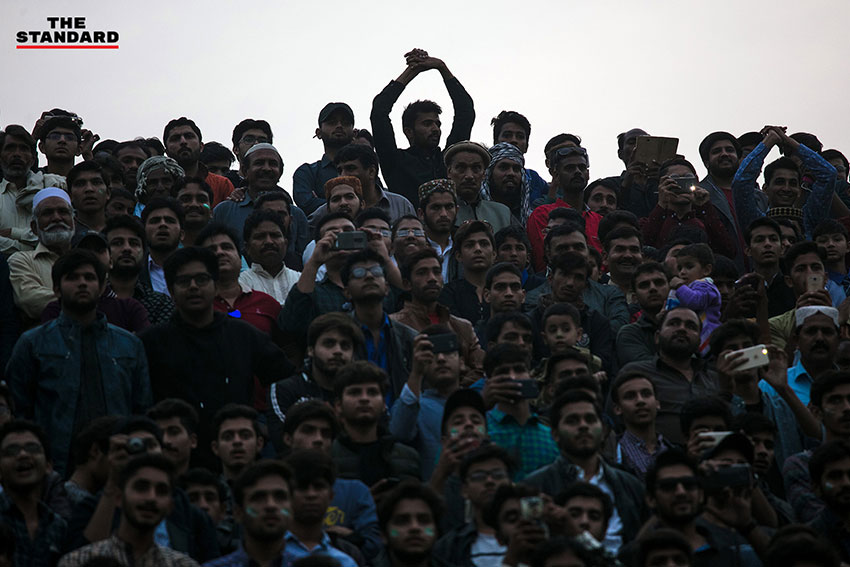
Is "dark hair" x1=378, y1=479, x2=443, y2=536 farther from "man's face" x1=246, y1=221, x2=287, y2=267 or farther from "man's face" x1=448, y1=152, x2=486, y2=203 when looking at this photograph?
"man's face" x1=448, y1=152, x2=486, y2=203

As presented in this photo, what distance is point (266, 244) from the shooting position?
38.6 ft

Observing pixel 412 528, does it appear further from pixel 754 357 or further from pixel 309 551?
pixel 754 357

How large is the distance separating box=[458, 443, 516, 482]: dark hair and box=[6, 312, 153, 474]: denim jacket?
Result: 240 centimetres

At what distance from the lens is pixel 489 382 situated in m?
9.67

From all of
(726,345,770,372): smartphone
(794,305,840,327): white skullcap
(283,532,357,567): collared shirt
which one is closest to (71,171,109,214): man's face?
(283,532,357,567): collared shirt

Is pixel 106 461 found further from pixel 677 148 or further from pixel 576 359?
pixel 677 148

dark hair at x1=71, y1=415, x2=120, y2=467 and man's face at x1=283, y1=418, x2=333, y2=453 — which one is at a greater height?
dark hair at x1=71, y1=415, x2=120, y2=467

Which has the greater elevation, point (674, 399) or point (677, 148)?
point (677, 148)

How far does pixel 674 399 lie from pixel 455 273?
2.74 m

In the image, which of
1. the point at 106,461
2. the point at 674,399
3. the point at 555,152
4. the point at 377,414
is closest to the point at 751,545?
the point at 674,399

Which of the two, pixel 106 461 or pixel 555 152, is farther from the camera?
pixel 555 152

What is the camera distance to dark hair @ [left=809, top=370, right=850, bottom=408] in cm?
1010

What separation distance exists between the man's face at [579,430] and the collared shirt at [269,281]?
331cm

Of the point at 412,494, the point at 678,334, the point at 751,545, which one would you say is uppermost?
the point at 678,334
